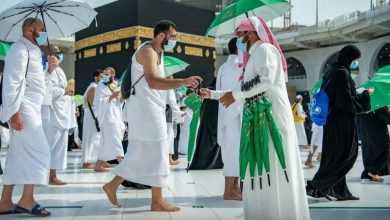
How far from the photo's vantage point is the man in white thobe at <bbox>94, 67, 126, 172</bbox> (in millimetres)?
6609

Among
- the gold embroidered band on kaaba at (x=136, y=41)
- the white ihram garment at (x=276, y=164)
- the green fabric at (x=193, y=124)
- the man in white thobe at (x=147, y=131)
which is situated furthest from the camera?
the gold embroidered band on kaaba at (x=136, y=41)

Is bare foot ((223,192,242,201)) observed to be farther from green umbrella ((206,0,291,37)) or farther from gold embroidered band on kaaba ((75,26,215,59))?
gold embroidered band on kaaba ((75,26,215,59))

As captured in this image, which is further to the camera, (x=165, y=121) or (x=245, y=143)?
(x=165, y=121)

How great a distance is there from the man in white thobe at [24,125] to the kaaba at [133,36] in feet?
45.1

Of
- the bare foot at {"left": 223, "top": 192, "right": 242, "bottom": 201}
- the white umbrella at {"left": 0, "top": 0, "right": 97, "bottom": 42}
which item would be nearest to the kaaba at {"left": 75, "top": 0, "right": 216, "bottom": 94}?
the white umbrella at {"left": 0, "top": 0, "right": 97, "bottom": 42}

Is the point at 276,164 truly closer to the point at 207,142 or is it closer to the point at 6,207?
the point at 6,207

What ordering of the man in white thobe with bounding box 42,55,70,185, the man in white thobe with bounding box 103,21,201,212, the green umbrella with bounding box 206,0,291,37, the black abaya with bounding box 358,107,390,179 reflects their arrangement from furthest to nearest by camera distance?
the black abaya with bounding box 358,107,390,179
the man in white thobe with bounding box 42,55,70,185
the green umbrella with bounding box 206,0,291,37
the man in white thobe with bounding box 103,21,201,212

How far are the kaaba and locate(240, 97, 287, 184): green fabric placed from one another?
14.5 m

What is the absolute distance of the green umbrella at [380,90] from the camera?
4.69 m

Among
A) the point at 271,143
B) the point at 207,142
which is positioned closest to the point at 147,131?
the point at 271,143

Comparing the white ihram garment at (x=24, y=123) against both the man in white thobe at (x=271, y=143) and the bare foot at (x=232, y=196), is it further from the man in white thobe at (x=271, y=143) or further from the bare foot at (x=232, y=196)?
the bare foot at (x=232, y=196)

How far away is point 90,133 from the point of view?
709cm

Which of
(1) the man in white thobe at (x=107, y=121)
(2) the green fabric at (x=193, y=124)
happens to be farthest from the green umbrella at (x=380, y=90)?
(1) the man in white thobe at (x=107, y=121)

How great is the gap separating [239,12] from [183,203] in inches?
67.3
